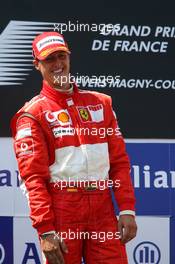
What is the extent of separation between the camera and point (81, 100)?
313 centimetres

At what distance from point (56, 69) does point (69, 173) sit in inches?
20.4

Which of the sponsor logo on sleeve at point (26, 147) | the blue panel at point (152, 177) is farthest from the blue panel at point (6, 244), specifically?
the sponsor logo on sleeve at point (26, 147)

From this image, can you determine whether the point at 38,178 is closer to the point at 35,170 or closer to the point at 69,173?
the point at 35,170

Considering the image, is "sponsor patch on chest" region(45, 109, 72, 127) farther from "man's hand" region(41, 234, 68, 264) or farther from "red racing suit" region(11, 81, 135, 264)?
"man's hand" region(41, 234, 68, 264)

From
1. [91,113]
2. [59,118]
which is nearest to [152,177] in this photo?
[91,113]

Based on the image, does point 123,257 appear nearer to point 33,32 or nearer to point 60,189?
point 60,189

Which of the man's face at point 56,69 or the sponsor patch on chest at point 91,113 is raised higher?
the man's face at point 56,69

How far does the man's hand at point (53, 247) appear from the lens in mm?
2883

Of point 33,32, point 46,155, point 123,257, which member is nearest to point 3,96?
point 33,32

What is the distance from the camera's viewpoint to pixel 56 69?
312cm

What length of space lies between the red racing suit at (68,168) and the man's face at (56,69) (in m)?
0.05

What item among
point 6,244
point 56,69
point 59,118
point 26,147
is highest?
point 56,69

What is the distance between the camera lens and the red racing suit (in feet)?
9.69

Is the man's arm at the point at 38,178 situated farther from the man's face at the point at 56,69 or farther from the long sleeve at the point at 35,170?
the man's face at the point at 56,69
